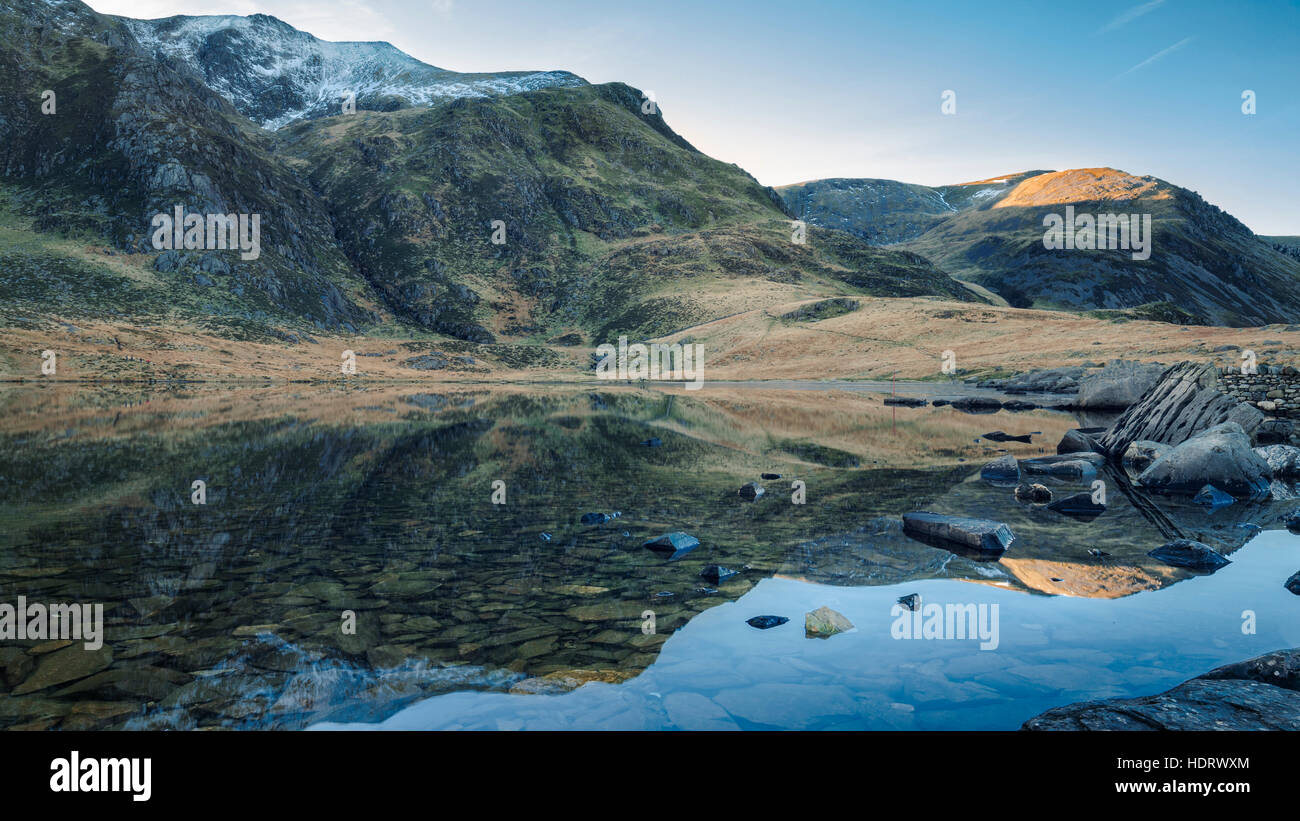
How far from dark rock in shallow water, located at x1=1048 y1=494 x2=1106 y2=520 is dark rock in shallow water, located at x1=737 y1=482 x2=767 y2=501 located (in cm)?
662

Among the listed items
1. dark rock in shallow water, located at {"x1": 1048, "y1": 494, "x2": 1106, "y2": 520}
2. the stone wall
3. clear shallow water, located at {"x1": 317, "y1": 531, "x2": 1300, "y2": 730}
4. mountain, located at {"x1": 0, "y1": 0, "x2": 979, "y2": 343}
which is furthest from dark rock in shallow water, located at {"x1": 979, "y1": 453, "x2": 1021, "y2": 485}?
mountain, located at {"x1": 0, "y1": 0, "x2": 979, "y2": 343}

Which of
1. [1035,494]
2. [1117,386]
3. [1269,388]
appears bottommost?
[1035,494]

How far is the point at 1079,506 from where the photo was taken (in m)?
14.7

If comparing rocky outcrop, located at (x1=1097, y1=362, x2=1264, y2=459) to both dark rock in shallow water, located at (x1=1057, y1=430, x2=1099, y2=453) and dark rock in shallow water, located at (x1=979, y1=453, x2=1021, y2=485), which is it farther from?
dark rock in shallow water, located at (x1=979, y1=453, x2=1021, y2=485)

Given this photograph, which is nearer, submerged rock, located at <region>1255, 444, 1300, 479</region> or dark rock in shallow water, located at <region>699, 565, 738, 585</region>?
dark rock in shallow water, located at <region>699, 565, 738, 585</region>

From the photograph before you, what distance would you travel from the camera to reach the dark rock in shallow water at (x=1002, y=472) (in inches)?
725

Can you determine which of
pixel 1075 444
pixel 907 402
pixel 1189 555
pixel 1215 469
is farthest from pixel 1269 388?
pixel 1189 555

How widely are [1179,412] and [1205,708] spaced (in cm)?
2284

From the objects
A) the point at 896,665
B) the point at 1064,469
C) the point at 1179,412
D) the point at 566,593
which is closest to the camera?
the point at 896,665

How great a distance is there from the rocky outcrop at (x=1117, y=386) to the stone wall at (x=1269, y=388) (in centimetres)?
733

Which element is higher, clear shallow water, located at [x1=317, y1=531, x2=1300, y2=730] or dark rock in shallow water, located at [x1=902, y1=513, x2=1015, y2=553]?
dark rock in shallow water, located at [x1=902, y1=513, x2=1015, y2=553]

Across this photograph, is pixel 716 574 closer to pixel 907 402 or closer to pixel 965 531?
pixel 965 531

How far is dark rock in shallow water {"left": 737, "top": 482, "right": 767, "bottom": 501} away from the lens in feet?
54.8

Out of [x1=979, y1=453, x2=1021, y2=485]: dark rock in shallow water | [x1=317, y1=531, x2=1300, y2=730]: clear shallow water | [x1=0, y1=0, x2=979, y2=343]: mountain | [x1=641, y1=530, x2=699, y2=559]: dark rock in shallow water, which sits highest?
[x1=0, y1=0, x2=979, y2=343]: mountain
